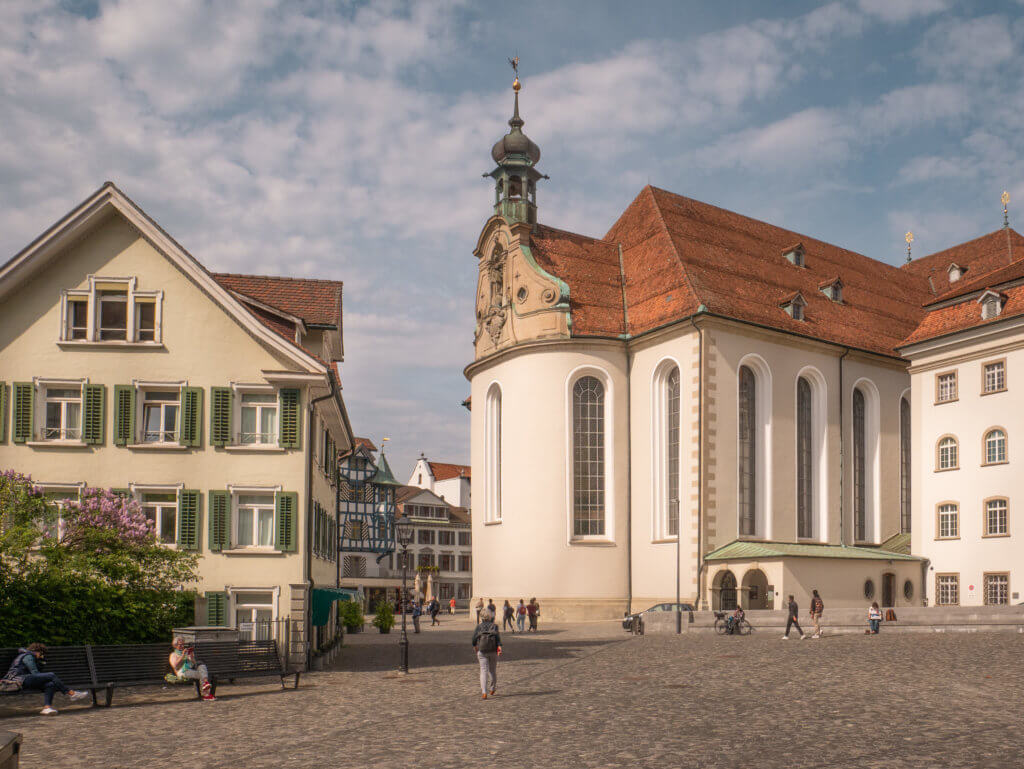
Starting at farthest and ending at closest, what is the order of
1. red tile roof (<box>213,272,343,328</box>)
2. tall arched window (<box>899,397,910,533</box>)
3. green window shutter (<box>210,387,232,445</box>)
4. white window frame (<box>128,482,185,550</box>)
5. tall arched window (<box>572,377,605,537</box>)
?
1. tall arched window (<box>899,397,910,533</box>)
2. tall arched window (<box>572,377,605,537</box>)
3. red tile roof (<box>213,272,343,328</box>)
4. green window shutter (<box>210,387,232,445</box>)
5. white window frame (<box>128,482,185,550</box>)

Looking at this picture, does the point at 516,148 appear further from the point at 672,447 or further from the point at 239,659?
the point at 239,659

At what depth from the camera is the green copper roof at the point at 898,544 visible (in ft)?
165

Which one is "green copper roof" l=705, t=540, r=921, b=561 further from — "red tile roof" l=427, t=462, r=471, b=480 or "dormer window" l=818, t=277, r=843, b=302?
"red tile roof" l=427, t=462, r=471, b=480

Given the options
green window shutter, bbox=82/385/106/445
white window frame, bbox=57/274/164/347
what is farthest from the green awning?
white window frame, bbox=57/274/164/347

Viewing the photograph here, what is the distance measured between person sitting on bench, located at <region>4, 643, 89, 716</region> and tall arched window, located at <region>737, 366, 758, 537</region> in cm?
3348

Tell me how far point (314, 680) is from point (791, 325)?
3334cm

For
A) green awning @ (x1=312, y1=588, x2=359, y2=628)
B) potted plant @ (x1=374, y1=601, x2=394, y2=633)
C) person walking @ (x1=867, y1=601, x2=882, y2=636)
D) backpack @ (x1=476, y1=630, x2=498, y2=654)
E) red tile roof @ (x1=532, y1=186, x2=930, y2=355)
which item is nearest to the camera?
backpack @ (x1=476, y1=630, x2=498, y2=654)

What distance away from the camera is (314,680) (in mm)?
21781

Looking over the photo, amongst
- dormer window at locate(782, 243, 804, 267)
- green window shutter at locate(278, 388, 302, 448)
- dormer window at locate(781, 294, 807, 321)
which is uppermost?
dormer window at locate(782, 243, 804, 267)

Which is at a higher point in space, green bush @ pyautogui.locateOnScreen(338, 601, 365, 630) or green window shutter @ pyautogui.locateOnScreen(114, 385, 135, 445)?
green window shutter @ pyautogui.locateOnScreen(114, 385, 135, 445)

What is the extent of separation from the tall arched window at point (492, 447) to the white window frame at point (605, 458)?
521 centimetres

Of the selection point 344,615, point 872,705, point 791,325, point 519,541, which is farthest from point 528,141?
point 872,705

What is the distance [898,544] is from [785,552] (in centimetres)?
1325

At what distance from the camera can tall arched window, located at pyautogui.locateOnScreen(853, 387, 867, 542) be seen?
2020 inches
